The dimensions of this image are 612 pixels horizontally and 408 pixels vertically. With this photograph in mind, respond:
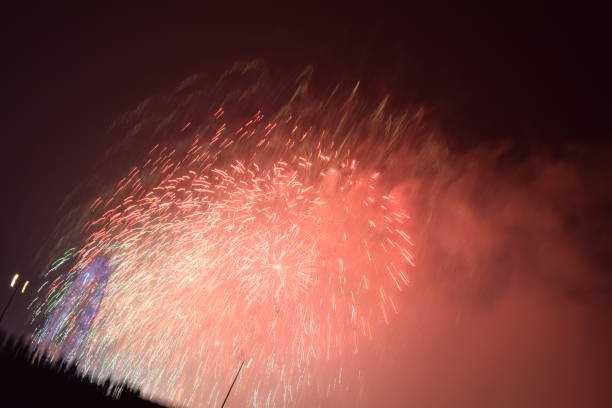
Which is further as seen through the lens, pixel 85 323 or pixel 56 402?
pixel 85 323

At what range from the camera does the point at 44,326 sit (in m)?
46.9

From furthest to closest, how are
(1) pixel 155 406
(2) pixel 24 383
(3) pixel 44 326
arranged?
(3) pixel 44 326, (1) pixel 155 406, (2) pixel 24 383

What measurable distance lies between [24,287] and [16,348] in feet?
41.0

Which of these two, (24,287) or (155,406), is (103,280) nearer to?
(24,287)

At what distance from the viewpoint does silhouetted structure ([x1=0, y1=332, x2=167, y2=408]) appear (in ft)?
57.2

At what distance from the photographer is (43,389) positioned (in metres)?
19.0

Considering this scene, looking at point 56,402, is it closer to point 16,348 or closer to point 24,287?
point 16,348

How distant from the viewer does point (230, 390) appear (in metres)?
33.3

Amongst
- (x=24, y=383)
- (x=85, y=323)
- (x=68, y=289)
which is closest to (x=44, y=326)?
(x=85, y=323)

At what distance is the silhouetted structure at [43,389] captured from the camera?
17.4m

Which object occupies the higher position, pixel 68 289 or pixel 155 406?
pixel 68 289

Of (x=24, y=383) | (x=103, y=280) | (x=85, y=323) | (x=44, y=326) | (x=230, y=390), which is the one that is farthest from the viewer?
(x=44, y=326)

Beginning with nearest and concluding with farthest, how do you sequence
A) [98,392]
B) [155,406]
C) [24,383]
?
[24,383] → [98,392] → [155,406]

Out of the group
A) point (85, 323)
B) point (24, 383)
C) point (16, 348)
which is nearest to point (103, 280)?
point (85, 323)
